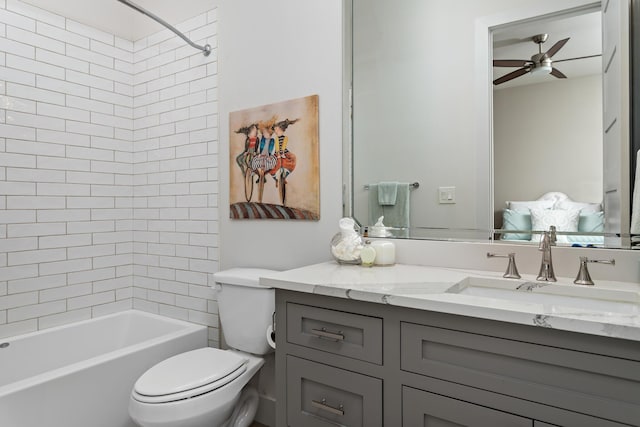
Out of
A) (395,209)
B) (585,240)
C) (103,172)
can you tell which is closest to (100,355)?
(103,172)

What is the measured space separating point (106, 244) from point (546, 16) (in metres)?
2.66

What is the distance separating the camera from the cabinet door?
3.24 feet

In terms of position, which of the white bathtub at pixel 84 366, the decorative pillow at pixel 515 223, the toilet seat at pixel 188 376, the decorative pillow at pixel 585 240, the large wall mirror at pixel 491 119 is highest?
the large wall mirror at pixel 491 119

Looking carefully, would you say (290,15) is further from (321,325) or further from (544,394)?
(544,394)

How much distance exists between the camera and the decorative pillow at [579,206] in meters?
1.33

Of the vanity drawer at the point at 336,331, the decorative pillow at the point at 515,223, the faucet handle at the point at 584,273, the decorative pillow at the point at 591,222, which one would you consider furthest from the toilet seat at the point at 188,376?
the decorative pillow at the point at 591,222

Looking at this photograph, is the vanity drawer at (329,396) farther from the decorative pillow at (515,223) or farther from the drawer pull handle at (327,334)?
the decorative pillow at (515,223)

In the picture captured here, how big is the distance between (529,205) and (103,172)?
2454 mm

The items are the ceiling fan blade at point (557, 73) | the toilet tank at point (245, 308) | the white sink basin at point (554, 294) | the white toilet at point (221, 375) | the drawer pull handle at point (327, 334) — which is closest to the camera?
the white sink basin at point (554, 294)

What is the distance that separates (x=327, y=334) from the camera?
1.27 m

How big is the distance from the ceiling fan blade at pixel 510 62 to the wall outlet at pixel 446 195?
1.61ft

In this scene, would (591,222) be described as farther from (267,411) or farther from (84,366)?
(84,366)

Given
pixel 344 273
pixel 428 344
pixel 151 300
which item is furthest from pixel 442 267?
pixel 151 300

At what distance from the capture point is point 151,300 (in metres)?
2.65
